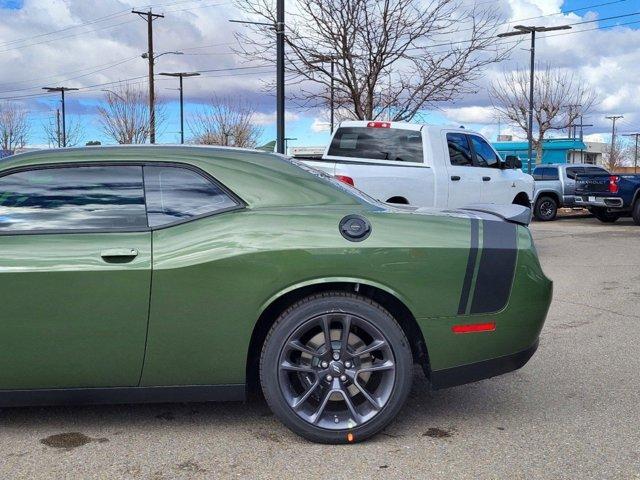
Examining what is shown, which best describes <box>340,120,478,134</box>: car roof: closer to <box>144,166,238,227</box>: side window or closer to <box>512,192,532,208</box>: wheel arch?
<box>512,192,532,208</box>: wheel arch

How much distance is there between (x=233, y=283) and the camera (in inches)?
142

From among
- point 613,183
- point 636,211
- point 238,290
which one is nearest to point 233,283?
point 238,290

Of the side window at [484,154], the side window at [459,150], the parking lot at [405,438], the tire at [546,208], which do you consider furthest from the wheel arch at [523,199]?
the tire at [546,208]

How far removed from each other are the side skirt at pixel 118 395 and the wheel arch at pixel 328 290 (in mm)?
215

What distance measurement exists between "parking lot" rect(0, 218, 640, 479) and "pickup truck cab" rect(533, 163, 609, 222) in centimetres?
1642

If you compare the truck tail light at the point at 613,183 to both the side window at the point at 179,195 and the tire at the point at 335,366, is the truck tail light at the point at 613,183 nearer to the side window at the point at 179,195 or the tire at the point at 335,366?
the tire at the point at 335,366

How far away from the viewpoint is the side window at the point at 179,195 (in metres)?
3.76

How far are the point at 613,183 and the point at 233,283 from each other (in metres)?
17.0

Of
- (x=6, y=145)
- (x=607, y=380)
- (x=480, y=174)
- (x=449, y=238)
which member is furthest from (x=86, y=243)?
(x=6, y=145)

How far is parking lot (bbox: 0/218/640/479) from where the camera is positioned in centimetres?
344

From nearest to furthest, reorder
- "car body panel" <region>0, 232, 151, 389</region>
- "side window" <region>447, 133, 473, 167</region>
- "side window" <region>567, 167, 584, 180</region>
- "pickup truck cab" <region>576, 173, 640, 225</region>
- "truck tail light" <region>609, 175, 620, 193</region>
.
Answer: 1. "car body panel" <region>0, 232, 151, 389</region>
2. "side window" <region>447, 133, 473, 167</region>
3. "truck tail light" <region>609, 175, 620, 193</region>
4. "pickup truck cab" <region>576, 173, 640, 225</region>
5. "side window" <region>567, 167, 584, 180</region>

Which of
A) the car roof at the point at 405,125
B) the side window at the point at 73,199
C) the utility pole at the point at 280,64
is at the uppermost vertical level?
the utility pole at the point at 280,64

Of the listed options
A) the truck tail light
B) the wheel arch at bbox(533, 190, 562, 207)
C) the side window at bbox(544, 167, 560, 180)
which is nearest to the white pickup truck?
the truck tail light

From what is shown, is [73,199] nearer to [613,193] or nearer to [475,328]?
[475,328]
